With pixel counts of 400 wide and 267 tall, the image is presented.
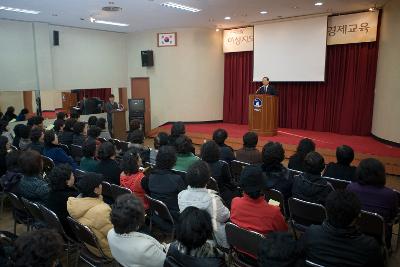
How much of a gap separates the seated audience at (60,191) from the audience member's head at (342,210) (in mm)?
1971

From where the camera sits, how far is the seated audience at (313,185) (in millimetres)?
2830

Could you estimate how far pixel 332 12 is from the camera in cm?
784

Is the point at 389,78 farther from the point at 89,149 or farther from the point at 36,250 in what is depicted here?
the point at 36,250

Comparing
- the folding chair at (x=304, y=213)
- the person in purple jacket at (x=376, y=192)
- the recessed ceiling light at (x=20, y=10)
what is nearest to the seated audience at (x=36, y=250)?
the folding chair at (x=304, y=213)

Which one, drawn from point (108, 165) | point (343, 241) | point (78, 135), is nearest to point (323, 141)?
point (78, 135)

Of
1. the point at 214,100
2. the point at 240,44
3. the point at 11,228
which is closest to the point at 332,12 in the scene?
the point at 240,44

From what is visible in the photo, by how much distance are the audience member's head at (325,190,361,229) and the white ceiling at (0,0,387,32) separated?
18.3 ft

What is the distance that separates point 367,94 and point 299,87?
5.85ft

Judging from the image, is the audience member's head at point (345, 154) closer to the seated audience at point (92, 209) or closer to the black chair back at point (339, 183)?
the black chair back at point (339, 183)

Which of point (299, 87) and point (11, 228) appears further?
point (299, 87)

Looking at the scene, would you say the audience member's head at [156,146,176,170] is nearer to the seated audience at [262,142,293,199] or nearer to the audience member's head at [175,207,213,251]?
the seated audience at [262,142,293,199]

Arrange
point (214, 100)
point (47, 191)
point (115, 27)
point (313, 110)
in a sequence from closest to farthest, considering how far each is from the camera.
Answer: point (47, 191), point (313, 110), point (115, 27), point (214, 100)

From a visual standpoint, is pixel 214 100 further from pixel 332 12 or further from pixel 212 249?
pixel 212 249

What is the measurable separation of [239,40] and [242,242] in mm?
8566
